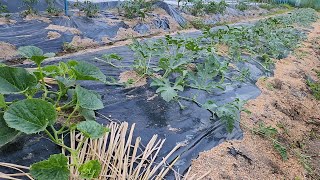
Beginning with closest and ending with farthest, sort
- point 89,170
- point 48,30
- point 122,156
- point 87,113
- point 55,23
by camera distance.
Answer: point 89,170 < point 122,156 < point 87,113 < point 48,30 < point 55,23

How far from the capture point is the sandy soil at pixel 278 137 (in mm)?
2051

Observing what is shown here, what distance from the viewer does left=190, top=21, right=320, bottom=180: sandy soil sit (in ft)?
6.73

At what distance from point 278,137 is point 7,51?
13.0 feet

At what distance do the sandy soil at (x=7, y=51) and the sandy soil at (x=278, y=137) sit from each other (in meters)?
3.44

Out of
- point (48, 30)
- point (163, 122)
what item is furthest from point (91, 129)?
point (48, 30)

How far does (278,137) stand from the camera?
8.89 feet

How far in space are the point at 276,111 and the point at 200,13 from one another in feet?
24.1

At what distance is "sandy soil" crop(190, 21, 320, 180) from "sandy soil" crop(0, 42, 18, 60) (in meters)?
3.44

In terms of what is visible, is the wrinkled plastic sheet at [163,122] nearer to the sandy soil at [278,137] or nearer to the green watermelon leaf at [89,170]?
the sandy soil at [278,137]

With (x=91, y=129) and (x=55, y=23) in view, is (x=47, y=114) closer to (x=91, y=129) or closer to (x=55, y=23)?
(x=91, y=129)

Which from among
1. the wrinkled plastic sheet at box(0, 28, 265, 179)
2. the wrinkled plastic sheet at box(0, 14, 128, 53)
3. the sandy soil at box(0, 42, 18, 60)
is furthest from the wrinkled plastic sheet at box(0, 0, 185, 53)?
the wrinkled plastic sheet at box(0, 28, 265, 179)

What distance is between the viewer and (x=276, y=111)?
3121 mm

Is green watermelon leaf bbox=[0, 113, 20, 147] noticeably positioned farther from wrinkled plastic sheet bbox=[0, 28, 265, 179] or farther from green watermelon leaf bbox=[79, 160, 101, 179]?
green watermelon leaf bbox=[79, 160, 101, 179]

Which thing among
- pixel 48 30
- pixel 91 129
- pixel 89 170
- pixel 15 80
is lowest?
pixel 48 30
